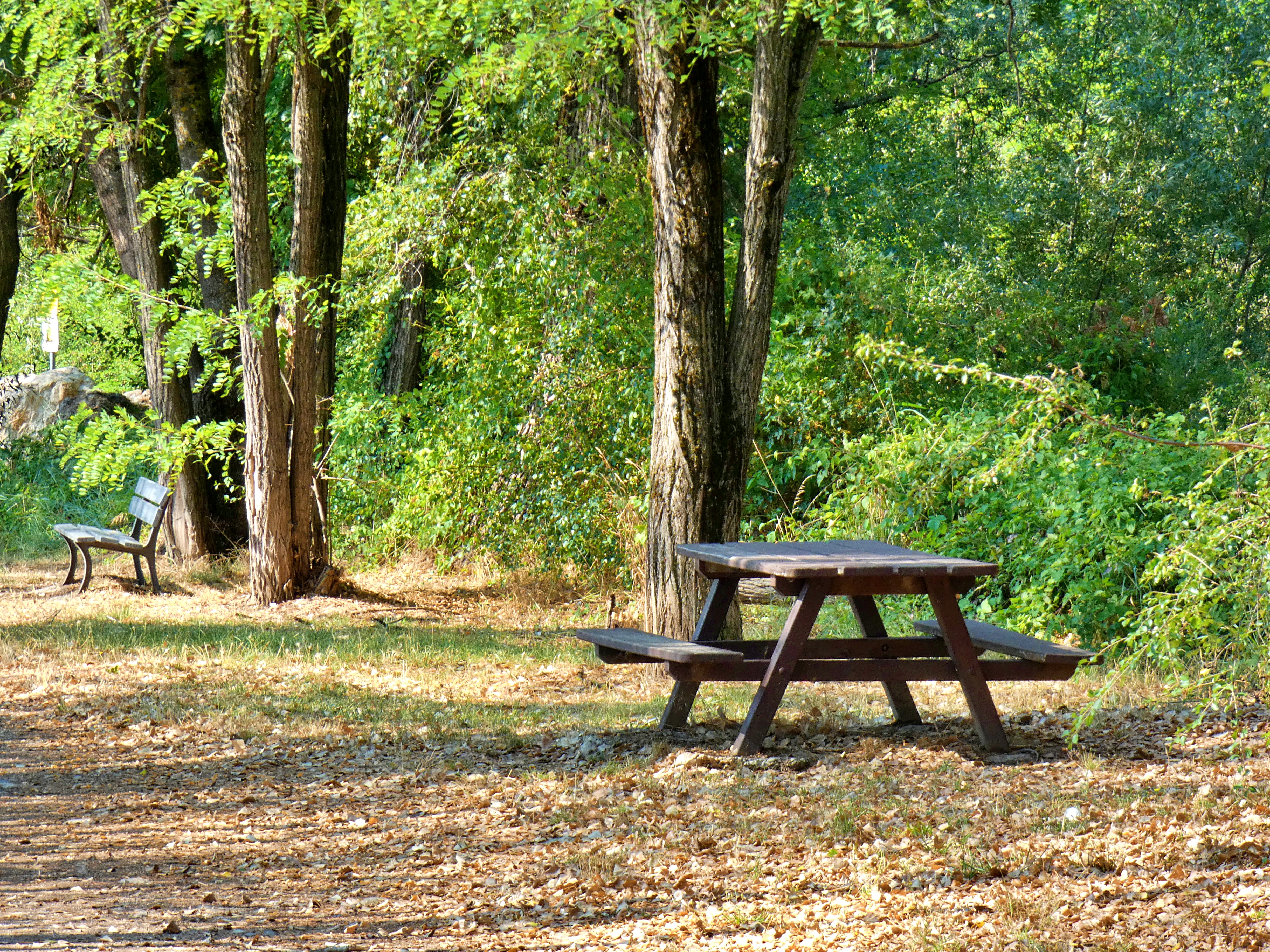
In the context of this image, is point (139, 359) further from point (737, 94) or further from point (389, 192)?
point (737, 94)

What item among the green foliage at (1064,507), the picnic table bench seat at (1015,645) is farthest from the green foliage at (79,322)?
the picnic table bench seat at (1015,645)

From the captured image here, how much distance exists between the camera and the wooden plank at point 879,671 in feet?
17.9

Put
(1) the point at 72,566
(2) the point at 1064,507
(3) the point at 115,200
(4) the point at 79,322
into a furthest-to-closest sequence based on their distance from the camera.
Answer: (4) the point at 79,322 < (3) the point at 115,200 < (1) the point at 72,566 < (2) the point at 1064,507

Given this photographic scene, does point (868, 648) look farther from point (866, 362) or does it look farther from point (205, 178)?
point (205, 178)

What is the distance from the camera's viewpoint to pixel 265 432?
412 inches

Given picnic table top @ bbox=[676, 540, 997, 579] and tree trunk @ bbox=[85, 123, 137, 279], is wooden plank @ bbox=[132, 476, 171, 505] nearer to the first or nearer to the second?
tree trunk @ bbox=[85, 123, 137, 279]

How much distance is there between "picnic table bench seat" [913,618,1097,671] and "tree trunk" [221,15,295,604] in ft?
20.2

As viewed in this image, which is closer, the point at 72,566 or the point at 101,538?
the point at 101,538

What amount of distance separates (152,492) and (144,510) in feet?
0.76

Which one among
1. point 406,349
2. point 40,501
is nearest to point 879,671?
point 406,349

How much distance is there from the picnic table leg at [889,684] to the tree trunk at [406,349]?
927cm

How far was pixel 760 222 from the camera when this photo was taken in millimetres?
7605

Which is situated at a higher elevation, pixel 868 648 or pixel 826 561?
pixel 826 561

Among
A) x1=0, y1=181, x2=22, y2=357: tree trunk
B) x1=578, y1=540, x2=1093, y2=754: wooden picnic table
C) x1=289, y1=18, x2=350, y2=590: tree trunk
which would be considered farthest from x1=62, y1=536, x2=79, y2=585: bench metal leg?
x1=578, y1=540, x2=1093, y2=754: wooden picnic table
